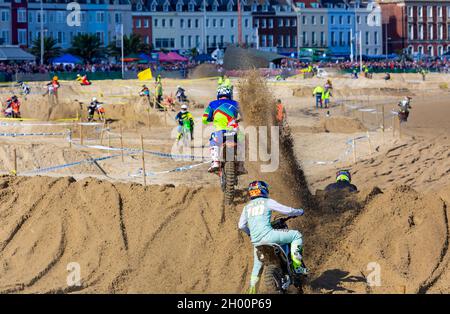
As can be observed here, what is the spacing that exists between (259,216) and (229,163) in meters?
3.78

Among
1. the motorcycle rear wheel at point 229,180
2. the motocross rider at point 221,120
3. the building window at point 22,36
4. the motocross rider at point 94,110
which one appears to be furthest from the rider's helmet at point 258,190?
the building window at point 22,36

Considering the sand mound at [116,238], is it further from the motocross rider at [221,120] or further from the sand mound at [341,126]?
the sand mound at [341,126]

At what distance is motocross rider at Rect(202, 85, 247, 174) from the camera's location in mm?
14828

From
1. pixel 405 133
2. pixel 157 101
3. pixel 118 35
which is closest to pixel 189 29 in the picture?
pixel 118 35

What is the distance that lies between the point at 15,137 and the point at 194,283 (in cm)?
1950

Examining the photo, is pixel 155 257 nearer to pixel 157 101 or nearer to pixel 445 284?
pixel 445 284

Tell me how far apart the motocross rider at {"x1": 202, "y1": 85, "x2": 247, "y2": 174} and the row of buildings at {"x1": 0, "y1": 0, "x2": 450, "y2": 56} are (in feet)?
258

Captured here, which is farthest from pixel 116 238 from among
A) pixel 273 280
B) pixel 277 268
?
pixel 273 280

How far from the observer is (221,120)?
15.1 meters

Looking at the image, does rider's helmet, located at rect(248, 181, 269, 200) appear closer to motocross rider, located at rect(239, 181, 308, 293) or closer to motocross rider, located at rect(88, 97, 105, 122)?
motocross rider, located at rect(239, 181, 308, 293)

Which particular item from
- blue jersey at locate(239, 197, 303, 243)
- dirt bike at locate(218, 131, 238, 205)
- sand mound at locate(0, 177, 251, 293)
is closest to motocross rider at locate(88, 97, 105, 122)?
sand mound at locate(0, 177, 251, 293)

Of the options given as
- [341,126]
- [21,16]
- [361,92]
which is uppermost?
[21,16]

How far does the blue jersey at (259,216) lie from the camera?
35.2ft

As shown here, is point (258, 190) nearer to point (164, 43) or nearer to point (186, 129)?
point (186, 129)
